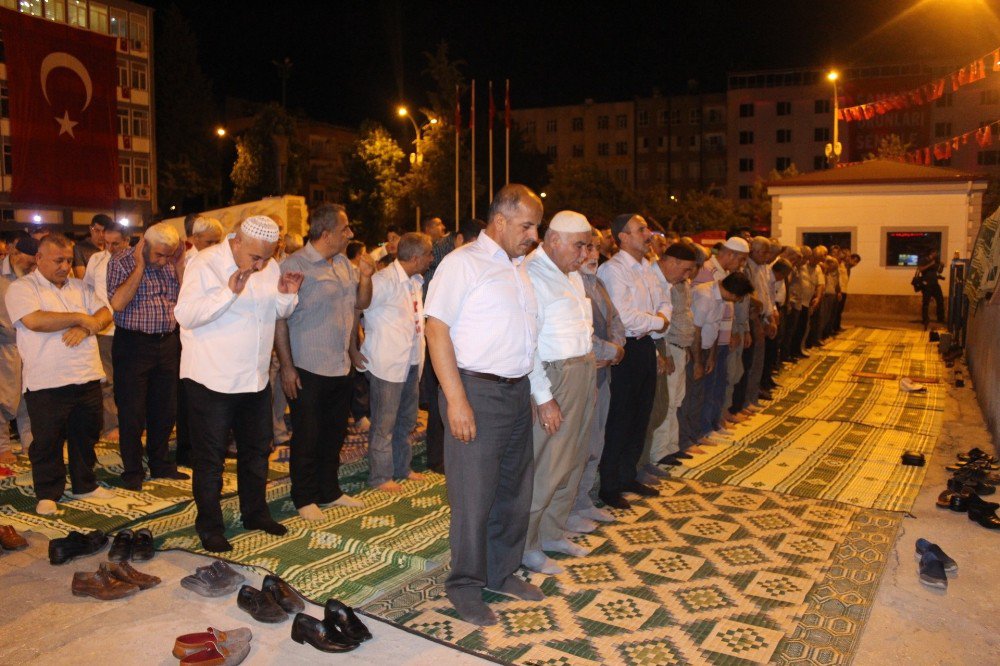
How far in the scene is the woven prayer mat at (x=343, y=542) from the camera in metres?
4.27

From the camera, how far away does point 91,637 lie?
11.8 ft

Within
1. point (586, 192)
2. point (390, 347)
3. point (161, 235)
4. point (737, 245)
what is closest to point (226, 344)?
point (390, 347)

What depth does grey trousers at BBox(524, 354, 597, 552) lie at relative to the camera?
450 centimetres

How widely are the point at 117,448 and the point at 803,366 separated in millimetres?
9946

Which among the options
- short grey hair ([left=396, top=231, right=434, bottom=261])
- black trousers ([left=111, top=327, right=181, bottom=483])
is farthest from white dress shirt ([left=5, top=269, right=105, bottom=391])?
short grey hair ([left=396, top=231, right=434, bottom=261])

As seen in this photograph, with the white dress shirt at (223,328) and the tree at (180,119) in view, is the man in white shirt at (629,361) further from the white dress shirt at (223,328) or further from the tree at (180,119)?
the tree at (180,119)

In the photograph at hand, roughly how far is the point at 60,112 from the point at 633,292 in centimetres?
3124

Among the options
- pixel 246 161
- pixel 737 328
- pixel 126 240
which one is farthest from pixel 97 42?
pixel 737 328

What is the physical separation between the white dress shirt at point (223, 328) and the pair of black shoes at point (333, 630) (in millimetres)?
1547

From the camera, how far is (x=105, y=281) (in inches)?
264

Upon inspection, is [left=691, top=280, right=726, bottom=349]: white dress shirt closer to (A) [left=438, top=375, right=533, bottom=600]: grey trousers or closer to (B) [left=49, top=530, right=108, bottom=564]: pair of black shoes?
(A) [left=438, top=375, right=533, bottom=600]: grey trousers

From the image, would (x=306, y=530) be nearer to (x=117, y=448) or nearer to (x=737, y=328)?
(x=117, y=448)

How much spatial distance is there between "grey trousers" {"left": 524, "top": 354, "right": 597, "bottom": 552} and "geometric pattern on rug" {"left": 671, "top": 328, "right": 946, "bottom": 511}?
210 centimetres

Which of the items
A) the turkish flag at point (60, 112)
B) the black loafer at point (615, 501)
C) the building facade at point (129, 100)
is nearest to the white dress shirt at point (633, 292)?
the black loafer at point (615, 501)
